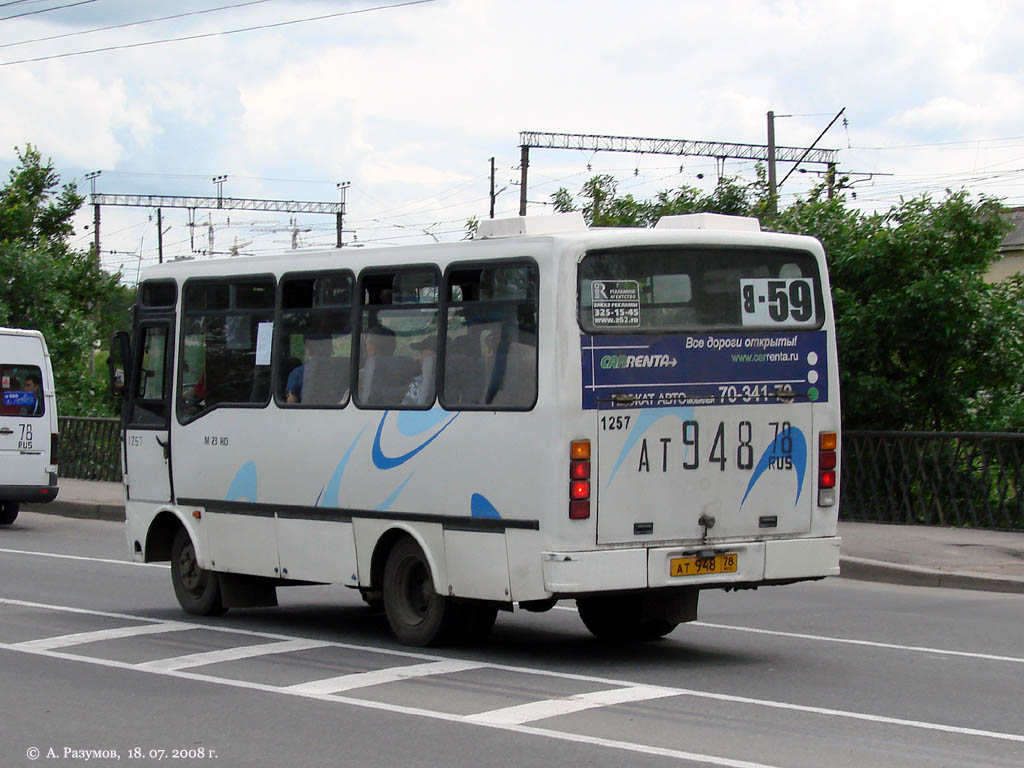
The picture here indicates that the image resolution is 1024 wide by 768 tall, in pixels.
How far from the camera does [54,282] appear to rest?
114 feet

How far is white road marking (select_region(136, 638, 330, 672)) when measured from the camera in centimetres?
1021

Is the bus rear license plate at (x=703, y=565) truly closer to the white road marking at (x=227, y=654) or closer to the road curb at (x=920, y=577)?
the white road marking at (x=227, y=654)

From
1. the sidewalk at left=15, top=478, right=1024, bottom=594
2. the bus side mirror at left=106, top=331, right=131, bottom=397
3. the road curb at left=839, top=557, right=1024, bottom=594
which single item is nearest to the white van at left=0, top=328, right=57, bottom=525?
the bus side mirror at left=106, top=331, right=131, bottom=397


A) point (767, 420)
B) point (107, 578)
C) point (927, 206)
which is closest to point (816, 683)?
point (767, 420)

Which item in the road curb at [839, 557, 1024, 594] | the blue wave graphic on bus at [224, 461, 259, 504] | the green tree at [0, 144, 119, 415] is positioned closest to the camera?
the blue wave graphic on bus at [224, 461, 259, 504]

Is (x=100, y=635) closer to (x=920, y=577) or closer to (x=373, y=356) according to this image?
(x=373, y=356)

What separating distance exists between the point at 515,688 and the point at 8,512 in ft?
50.4

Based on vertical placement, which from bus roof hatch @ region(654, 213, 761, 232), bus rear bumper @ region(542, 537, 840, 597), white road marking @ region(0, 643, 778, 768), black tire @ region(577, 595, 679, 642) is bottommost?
white road marking @ region(0, 643, 778, 768)

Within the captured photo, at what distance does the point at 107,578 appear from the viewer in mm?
15703

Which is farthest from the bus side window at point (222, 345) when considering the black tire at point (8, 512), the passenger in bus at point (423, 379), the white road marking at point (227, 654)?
the black tire at point (8, 512)

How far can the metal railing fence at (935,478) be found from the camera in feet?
60.3

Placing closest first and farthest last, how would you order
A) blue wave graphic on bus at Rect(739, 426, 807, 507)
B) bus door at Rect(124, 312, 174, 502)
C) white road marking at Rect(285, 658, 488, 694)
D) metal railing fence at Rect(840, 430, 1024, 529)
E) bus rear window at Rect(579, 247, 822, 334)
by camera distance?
white road marking at Rect(285, 658, 488, 694)
bus rear window at Rect(579, 247, 822, 334)
blue wave graphic on bus at Rect(739, 426, 807, 507)
bus door at Rect(124, 312, 174, 502)
metal railing fence at Rect(840, 430, 1024, 529)

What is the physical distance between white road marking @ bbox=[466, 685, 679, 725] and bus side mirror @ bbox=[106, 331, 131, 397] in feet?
19.3

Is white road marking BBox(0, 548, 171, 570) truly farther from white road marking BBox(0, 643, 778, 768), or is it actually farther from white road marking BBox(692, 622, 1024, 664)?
white road marking BBox(692, 622, 1024, 664)
